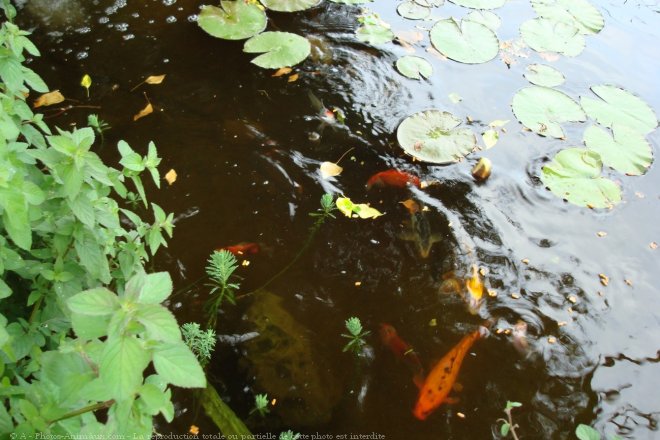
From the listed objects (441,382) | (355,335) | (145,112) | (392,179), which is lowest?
(441,382)

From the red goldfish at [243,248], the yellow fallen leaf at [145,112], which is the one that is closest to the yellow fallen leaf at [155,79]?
the yellow fallen leaf at [145,112]

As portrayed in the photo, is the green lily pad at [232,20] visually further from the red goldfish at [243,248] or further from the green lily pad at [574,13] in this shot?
the green lily pad at [574,13]

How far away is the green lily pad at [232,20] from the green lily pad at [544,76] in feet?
6.32

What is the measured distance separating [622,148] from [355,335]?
213 cm

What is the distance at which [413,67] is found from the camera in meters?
3.44

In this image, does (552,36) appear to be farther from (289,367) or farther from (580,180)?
(289,367)

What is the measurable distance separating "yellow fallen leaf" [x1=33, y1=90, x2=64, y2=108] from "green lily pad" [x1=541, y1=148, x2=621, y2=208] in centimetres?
290

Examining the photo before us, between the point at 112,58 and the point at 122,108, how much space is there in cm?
52

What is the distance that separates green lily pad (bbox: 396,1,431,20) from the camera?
153 inches

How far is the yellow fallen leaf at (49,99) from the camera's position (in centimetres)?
294

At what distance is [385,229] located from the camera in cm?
261

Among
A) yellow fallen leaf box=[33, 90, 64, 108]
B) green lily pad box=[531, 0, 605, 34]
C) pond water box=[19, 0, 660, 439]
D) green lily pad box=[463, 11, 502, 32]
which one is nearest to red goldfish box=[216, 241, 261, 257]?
pond water box=[19, 0, 660, 439]

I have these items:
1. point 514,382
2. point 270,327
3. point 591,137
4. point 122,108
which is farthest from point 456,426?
point 122,108

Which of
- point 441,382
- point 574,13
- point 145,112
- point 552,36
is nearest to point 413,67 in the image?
point 552,36
